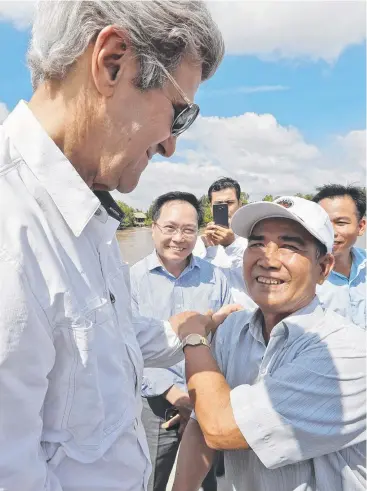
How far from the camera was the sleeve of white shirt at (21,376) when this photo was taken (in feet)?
2.58

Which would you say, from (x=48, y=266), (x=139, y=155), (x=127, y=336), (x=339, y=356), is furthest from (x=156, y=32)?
(x=339, y=356)

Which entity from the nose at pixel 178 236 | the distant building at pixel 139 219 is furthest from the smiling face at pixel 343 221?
the distant building at pixel 139 219

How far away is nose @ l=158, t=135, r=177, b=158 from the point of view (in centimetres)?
119

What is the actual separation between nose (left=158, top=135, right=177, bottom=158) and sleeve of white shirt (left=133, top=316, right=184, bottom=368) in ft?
2.43

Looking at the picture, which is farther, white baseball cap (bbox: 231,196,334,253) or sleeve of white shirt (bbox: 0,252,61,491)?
white baseball cap (bbox: 231,196,334,253)

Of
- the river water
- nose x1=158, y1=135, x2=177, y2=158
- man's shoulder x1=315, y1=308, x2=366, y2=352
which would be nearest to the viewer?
nose x1=158, y1=135, x2=177, y2=158

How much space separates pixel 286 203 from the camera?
5.24 ft

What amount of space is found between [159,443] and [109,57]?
250 centimetres

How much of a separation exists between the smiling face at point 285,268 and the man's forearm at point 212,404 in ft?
1.14

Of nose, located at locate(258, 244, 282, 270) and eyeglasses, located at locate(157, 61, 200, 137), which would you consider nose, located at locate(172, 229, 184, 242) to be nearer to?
nose, located at locate(258, 244, 282, 270)

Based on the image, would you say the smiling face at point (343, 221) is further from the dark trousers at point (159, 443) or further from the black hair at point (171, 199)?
the dark trousers at point (159, 443)

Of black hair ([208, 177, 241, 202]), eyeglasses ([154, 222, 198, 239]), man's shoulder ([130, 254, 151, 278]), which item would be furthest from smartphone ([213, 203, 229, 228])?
man's shoulder ([130, 254, 151, 278])

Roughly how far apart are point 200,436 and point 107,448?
0.70 m

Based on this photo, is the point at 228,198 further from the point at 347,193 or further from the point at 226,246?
the point at 347,193
